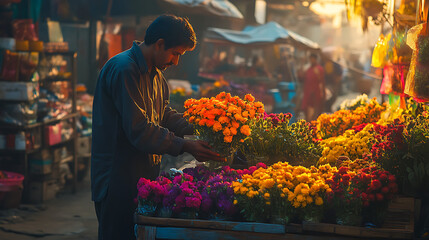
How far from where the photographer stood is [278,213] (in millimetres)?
3488

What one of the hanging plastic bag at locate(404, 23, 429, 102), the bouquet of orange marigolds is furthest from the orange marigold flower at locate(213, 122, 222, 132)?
the hanging plastic bag at locate(404, 23, 429, 102)

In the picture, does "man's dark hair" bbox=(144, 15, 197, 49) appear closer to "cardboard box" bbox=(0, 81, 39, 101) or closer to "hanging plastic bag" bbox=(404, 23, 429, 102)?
"hanging plastic bag" bbox=(404, 23, 429, 102)

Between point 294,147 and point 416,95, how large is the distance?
3.30 ft

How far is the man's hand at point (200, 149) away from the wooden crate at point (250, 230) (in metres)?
0.47

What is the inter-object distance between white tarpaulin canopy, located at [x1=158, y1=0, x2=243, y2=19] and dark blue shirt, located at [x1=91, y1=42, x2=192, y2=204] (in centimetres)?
967

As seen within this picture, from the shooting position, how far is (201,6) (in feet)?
45.5

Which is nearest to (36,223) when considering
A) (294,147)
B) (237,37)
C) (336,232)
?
(294,147)

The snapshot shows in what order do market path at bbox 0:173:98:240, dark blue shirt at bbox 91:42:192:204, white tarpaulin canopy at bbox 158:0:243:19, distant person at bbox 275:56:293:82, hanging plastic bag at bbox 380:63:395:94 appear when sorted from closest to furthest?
1. dark blue shirt at bbox 91:42:192:204
2. hanging plastic bag at bbox 380:63:395:94
3. market path at bbox 0:173:98:240
4. white tarpaulin canopy at bbox 158:0:243:19
5. distant person at bbox 275:56:293:82

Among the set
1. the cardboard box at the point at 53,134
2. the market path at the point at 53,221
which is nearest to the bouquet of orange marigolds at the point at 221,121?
the market path at the point at 53,221

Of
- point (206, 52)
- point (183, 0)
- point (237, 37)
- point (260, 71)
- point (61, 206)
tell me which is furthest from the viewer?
point (206, 52)

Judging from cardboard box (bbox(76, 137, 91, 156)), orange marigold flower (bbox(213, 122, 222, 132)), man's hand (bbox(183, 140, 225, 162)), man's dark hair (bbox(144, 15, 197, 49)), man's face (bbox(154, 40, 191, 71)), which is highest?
man's dark hair (bbox(144, 15, 197, 49))

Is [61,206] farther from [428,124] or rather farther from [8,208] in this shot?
[428,124]

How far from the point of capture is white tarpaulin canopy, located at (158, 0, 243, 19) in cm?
1349

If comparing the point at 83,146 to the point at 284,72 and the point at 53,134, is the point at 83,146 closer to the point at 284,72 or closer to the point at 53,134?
the point at 53,134
